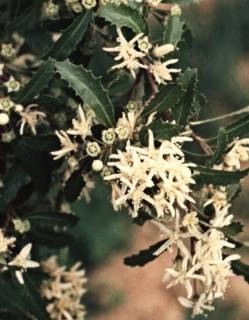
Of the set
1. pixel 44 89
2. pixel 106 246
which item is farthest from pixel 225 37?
pixel 44 89

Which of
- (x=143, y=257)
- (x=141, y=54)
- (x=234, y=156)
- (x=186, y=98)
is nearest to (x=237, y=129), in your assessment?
(x=234, y=156)

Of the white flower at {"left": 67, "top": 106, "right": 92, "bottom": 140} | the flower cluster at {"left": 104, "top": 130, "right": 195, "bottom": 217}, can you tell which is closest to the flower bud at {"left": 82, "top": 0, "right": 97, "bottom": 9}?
Answer: the white flower at {"left": 67, "top": 106, "right": 92, "bottom": 140}

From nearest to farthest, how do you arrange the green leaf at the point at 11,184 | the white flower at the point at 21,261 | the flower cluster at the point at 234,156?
the flower cluster at the point at 234,156
the white flower at the point at 21,261
the green leaf at the point at 11,184

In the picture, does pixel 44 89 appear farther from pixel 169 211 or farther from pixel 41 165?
pixel 169 211

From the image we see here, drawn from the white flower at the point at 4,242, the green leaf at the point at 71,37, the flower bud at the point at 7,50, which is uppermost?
the flower bud at the point at 7,50

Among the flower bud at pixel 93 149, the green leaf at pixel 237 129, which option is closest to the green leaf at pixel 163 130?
the flower bud at pixel 93 149

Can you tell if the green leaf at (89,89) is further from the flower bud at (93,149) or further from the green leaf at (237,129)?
the green leaf at (237,129)

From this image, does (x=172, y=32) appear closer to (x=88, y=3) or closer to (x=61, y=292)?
(x=88, y=3)

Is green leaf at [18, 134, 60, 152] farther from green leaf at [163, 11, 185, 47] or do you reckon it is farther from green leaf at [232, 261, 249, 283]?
green leaf at [232, 261, 249, 283]
